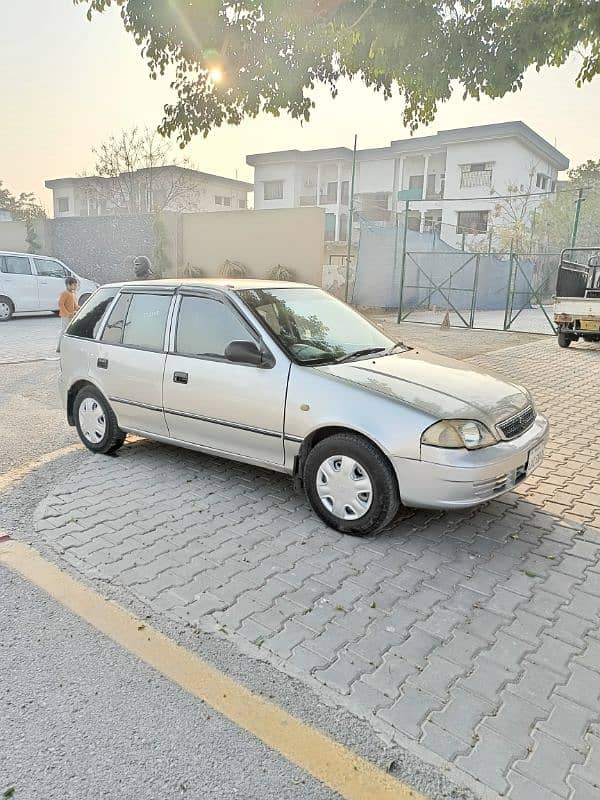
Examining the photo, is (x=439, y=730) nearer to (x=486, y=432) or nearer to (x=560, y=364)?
(x=486, y=432)

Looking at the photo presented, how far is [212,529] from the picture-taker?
3.86 metres

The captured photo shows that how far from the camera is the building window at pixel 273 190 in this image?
42250 millimetres

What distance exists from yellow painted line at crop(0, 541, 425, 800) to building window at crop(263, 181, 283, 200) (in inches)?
1649

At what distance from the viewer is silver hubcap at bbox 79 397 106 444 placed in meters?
5.20

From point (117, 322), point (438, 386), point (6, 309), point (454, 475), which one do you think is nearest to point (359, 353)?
point (438, 386)

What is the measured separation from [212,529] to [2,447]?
9.08 feet

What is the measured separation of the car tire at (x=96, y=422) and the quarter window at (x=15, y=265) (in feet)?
Result: 40.9

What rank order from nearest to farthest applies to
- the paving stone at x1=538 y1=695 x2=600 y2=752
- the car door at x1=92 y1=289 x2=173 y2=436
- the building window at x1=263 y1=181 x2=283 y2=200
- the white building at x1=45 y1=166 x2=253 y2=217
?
1. the paving stone at x1=538 y1=695 x2=600 y2=752
2. the car door at x1=92 y1=289 x2=173 y2=436
3. the white building at x1=45 y1=166 x2=253 y2=217
4. the building window at x1=263 y1=181 x2=283 y2=200

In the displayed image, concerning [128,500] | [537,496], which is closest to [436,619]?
[537,496]

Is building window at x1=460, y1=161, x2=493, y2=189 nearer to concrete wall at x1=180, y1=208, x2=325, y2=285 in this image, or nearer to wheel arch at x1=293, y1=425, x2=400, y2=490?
concrete wall at x1=180, y1=208, x2=325, y2=285

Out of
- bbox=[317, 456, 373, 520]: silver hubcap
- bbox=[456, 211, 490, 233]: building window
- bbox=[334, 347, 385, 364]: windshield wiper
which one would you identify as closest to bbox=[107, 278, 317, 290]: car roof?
bbox=[334, 347, 385, 364]: windshield wiper

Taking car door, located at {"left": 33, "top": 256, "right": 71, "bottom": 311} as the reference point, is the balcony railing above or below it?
above

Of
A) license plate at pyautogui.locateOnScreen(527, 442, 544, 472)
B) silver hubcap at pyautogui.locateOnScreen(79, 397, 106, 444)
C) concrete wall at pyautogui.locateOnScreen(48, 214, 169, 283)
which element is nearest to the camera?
license plate at pyautogui.locateOnScreen(527, 442, 544, 472)

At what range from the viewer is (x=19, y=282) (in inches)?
635
